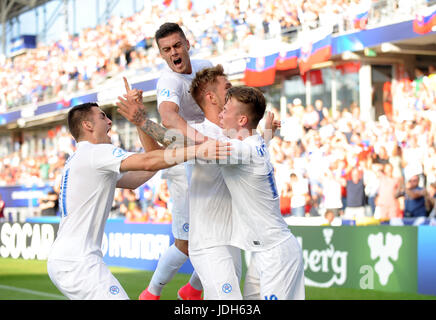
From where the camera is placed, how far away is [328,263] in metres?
11.2

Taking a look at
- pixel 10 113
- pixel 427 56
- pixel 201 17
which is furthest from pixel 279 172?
pixel 10 113

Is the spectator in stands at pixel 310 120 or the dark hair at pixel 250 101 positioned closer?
the dark hair at pixel 250 101

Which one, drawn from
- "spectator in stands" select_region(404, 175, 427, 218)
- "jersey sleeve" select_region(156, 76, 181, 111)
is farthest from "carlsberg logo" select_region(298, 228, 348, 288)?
"jersey sleeve" select_region(156, 76, 181, 111)

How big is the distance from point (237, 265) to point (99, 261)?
1169mm

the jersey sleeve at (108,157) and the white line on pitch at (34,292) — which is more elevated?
the jersey sleeve at (108,157)

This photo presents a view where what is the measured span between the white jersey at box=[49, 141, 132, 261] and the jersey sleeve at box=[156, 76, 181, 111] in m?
1.31

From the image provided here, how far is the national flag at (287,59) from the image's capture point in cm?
1909

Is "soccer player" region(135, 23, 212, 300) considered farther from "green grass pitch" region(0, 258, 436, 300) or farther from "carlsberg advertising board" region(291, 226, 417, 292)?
"carlsberg advertising board" region(291, 226, 417, 292)

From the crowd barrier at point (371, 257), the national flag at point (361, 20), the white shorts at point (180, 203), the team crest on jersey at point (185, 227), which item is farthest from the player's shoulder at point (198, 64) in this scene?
the national flag at point (361, 20)

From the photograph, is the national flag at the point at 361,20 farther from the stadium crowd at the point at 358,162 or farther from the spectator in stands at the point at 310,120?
the spectator in stands at the point at 310,120

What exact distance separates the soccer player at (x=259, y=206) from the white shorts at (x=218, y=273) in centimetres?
20

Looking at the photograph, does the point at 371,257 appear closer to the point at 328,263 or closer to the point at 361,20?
the point at 328,263

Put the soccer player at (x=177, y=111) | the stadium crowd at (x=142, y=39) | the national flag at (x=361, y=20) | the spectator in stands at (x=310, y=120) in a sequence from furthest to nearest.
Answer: the stadium crowd at (x=142, y=39)
the spectator in stands at (x=310, y=120)
the national flag at (x=361, y=20)
the soccer player at (x=177, y=111)

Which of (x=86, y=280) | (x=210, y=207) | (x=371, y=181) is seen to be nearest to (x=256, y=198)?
(x=210, y=207)
